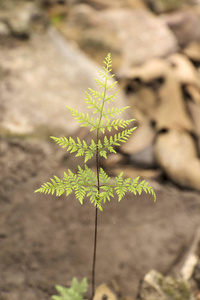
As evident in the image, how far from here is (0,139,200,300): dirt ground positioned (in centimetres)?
282

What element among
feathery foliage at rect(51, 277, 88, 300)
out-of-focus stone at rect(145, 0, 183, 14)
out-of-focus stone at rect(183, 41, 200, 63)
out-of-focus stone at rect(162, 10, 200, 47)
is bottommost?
feathery foliage at rect(51, 277, 88, 300)

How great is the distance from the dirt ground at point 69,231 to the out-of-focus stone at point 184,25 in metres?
2.94

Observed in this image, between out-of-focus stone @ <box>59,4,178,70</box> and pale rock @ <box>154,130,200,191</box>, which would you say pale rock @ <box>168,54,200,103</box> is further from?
pale rock @ <box>154,130,200,191</box>

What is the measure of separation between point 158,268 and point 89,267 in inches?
24.4

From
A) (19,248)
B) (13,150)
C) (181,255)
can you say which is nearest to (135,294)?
(181,255)

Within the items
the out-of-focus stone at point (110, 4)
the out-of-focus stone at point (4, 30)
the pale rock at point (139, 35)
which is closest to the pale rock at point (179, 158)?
the pale rock at point (139, 35)

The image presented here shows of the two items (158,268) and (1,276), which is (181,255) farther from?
(1,276)

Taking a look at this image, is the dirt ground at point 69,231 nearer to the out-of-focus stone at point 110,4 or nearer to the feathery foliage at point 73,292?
the feathery foliage at point 73,292

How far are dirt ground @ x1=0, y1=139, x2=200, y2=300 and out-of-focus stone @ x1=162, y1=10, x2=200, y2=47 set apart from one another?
9.65ft

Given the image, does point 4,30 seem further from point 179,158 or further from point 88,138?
point 179,158

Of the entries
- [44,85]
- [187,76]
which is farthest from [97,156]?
[187,76]

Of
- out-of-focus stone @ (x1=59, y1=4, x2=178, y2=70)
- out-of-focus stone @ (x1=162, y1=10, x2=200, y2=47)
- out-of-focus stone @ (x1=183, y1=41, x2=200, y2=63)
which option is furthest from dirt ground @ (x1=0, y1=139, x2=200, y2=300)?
out-of-focus stone @ (x1=162, y1=10, x2=200, y2=47)

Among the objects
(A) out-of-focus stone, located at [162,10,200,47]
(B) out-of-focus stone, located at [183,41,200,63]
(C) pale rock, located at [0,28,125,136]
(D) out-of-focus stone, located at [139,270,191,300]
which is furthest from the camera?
(A) out-of-focus stone, located at [162,10,200,47]

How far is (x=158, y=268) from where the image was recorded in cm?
296
